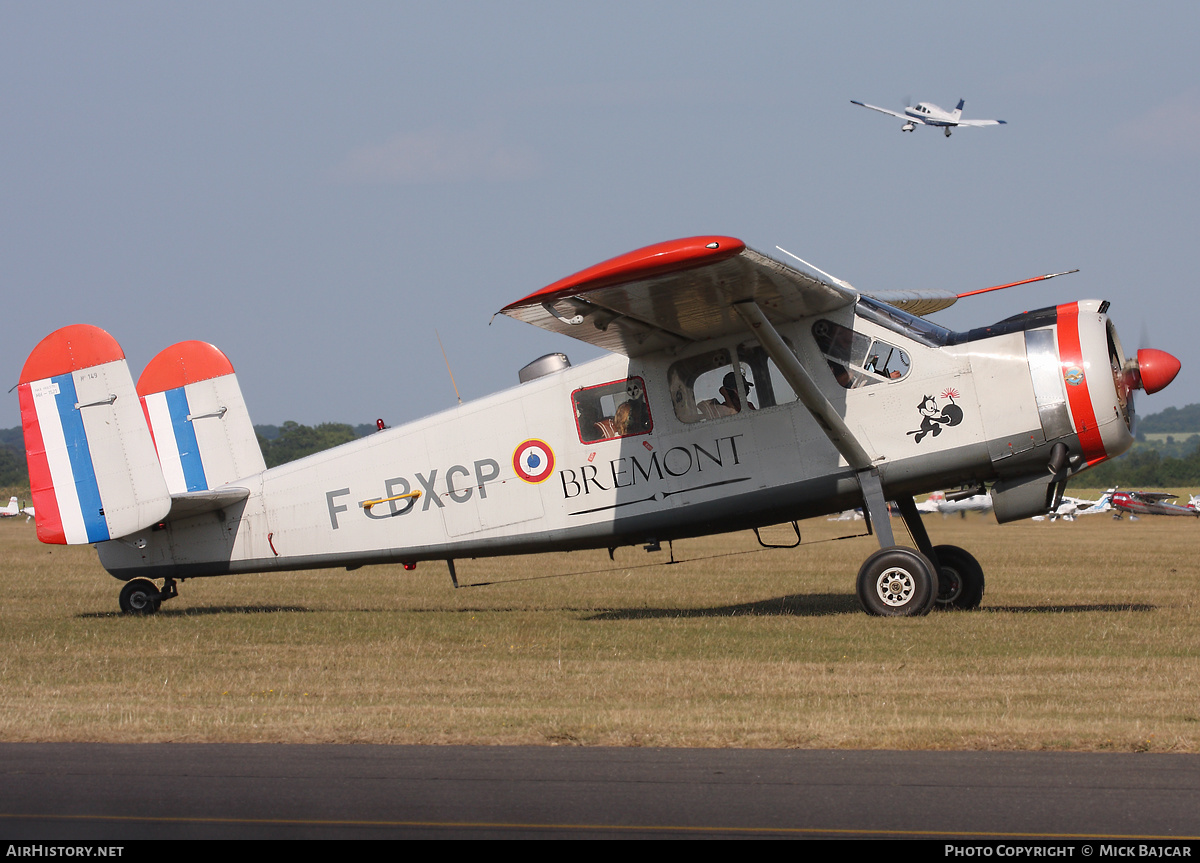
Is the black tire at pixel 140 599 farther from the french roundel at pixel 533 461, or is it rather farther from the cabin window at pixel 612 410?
the cabin window at pixel 612 410

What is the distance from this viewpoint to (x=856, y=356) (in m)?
12.6

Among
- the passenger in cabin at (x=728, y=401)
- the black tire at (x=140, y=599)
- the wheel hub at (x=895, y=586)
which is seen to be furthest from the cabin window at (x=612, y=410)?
the black tire at (x=140, y=599)

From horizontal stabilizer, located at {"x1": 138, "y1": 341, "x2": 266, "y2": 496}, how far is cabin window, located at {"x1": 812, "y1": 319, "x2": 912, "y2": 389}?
7714mm

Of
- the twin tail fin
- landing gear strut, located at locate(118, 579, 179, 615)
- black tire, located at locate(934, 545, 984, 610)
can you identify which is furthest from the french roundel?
landing gear strut, located at locate(118, 579, 179, 615)

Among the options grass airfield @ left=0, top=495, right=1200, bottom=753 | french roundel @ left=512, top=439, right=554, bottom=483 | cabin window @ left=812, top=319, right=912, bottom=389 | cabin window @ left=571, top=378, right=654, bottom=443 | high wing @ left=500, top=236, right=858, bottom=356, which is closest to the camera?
grass airfield @ left=0, top=495, right=1200, bottom=753

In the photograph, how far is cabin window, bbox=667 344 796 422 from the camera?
1284 centimetres

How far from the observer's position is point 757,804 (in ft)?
17.9

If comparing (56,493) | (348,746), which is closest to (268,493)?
(56,493)

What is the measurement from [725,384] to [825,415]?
1.34 m

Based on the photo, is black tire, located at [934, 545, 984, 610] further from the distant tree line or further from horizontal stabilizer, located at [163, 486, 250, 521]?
the distant tree line

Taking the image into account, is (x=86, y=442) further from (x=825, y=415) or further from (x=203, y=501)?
(x=825, y=415)

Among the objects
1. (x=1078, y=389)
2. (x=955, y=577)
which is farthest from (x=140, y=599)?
(x=1078, y=389)

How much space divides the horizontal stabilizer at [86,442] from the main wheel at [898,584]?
329 inches
